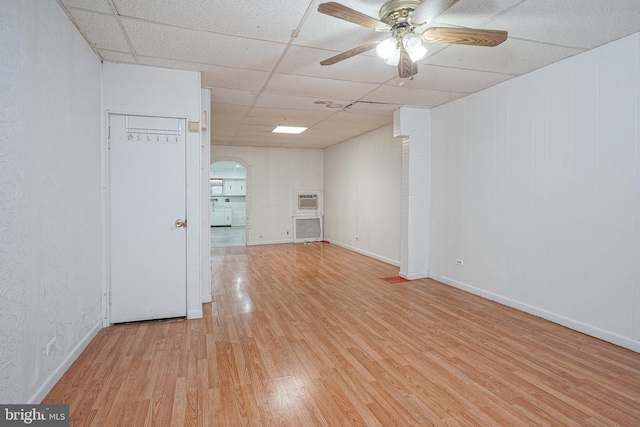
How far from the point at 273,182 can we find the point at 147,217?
5650 millimetres

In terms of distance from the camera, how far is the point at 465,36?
214 cm

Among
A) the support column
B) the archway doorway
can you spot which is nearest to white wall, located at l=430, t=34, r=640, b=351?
the support column

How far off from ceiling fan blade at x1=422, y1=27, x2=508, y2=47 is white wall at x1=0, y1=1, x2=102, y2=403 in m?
2.38

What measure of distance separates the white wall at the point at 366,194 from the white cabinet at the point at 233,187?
5.88 meters

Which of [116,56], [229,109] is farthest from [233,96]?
[116,56]

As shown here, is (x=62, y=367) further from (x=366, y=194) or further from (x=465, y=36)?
(x=366, y=194)

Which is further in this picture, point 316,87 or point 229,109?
point 229,109

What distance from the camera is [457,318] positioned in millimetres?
3436

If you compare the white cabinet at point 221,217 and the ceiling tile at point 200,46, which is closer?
the ceiling tile at point 200,46

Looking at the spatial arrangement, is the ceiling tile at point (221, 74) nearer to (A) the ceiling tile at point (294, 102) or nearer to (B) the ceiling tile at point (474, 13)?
(A) the ceiling tile at point (294, 102)

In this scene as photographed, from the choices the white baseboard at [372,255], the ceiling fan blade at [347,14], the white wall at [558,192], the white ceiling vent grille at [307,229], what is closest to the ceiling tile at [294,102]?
the white wall at [558,192]

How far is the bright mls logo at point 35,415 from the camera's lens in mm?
1653

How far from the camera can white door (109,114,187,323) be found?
10.6 ft

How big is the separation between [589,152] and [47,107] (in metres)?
4.31
